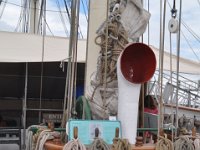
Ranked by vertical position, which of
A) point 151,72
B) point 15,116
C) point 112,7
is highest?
point 112,7

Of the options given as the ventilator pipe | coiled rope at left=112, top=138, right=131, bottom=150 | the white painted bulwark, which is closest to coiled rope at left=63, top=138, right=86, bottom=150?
coiled rope at left=112, top=138, right=131, bottom=150

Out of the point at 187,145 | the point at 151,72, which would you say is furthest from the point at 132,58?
the point at 187,145

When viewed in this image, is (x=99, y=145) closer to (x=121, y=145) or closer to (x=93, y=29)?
(x=121, y=145)

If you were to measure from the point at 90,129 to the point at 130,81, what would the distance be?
406 mm

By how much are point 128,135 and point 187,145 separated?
14.8 inches

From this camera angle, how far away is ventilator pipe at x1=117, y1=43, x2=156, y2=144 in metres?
2.72

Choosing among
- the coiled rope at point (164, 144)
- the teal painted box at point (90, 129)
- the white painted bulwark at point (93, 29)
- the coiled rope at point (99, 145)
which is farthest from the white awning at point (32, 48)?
the coiled rope at point (99, 145)

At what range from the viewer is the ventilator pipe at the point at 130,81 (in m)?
2.72

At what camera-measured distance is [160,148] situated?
2484mm

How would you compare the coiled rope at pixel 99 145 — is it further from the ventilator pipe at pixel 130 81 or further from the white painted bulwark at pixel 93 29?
the white painted bulwark at pixel 93 29

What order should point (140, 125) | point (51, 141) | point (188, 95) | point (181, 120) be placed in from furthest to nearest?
point (188, 95) → point (181, 120) → point (140, 125) → point (51, 141)

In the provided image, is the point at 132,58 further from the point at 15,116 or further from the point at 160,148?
the point at 15,116

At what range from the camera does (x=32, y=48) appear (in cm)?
859

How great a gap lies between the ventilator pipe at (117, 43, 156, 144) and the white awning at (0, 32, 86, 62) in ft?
17.3
